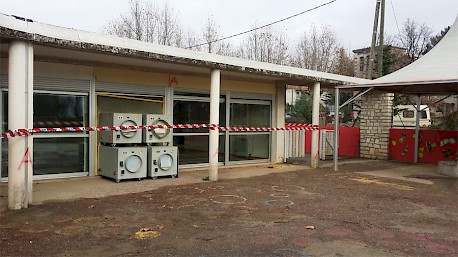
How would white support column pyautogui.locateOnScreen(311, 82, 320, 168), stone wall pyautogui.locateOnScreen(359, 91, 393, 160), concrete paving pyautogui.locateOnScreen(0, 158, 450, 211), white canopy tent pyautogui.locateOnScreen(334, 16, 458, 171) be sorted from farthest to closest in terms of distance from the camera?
stone wall pyautogui.locateOnScreen(359, 91, 393, 160) < white support column pyautogui.locateOnScreen(311, 82, 320, 168) < white canopy tent pyautogui.locateOnScreen(334, 16, 458, 171) < concrete paving pyautogui.locateOnScreen(0, 158, 450, 211)

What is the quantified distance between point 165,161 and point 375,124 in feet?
31.0

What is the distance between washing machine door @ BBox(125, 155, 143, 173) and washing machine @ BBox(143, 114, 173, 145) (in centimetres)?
46

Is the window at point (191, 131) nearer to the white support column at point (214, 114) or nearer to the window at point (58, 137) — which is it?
the white support column at point (214, 114)

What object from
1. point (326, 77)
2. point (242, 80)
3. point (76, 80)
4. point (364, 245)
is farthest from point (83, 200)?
point (326, 77)

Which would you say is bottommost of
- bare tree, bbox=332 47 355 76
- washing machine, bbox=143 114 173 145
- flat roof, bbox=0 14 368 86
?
washing machine, bbox=143 114 173 145

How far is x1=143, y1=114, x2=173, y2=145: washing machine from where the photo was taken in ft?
28.8

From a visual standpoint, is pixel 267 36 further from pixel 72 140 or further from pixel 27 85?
pixel 27 85

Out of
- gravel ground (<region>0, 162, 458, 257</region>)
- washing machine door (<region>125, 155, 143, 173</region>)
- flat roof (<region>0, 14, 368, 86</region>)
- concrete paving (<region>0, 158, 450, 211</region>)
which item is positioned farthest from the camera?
washing machine door (<region>125, 155, 143, 173</region>)

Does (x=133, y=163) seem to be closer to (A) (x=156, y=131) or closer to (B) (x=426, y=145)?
(A) (x=156, y=131)

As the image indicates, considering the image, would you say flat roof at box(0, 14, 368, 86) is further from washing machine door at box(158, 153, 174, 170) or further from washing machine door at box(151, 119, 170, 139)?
washing machine door at box(158, 153, 174, 170)

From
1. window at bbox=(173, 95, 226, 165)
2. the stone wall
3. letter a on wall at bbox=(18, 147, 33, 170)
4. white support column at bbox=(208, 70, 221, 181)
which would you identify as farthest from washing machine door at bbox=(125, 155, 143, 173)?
the stone wall

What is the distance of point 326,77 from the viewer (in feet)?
39.0

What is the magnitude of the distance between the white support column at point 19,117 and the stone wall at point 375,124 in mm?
12468

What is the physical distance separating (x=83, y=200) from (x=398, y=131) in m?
12.1
